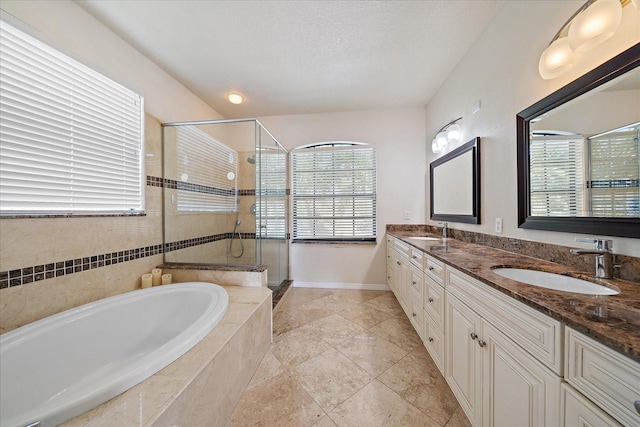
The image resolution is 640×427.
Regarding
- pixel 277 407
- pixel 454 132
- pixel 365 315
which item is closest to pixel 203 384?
pixel 277 407

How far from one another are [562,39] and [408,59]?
3.85 feet

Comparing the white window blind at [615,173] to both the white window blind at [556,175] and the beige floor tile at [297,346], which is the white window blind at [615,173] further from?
the beige floor tile at [297,346]

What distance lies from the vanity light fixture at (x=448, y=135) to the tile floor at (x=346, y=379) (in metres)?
1.93

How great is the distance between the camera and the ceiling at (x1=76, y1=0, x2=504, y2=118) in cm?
149

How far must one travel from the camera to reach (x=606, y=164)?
3.11 feet

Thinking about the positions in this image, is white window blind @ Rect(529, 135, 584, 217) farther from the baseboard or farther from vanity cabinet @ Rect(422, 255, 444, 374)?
the baseboard

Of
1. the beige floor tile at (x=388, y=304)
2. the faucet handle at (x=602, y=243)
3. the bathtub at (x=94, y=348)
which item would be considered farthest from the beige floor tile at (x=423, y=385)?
the bathtub at (x=94, y=348)

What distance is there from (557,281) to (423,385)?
101 centimetres

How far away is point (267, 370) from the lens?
1.54 metres

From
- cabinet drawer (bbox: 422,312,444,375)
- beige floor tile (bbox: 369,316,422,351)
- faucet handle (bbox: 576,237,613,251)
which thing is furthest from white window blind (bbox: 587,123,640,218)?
beige floor tile (bbox: 369,316,422,351)

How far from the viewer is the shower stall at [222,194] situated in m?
2.14

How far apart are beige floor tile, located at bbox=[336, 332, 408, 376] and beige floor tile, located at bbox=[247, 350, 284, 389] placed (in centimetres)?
51

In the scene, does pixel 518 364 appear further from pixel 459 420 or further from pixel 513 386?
pixel 459 420

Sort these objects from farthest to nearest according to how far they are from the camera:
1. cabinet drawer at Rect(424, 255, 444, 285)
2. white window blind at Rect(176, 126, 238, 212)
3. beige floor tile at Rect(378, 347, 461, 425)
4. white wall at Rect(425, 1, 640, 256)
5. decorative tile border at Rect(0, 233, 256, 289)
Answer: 1. white window blind at Rect(176, 126, 238, 212)
2. cabinet drawer at Rect(424, 255, 444, 285)
3. beige floor tile at Rect(378, 347, 461, 425)
4. decorative tile border at Rect(0, 233, 256, 289)
5. white wall at Rect(425, 1, 640, 256)
